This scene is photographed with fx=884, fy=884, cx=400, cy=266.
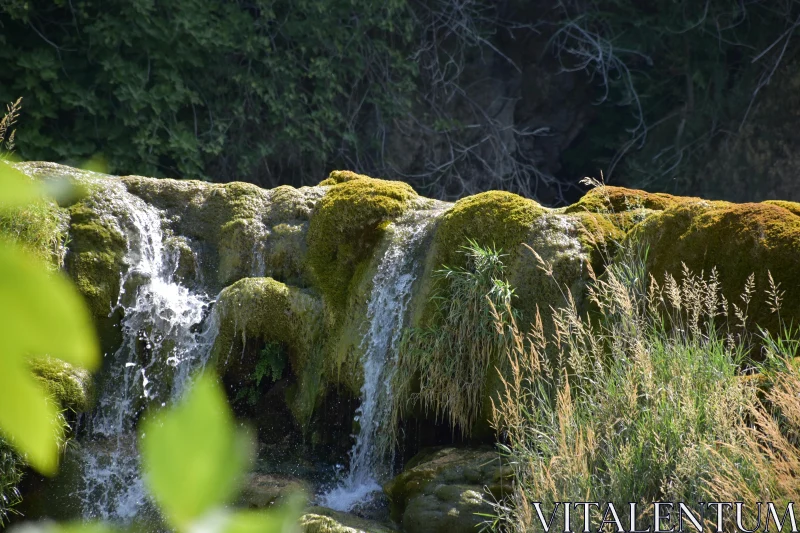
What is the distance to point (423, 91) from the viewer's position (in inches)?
451

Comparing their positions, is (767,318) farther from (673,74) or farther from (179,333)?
(673,74)

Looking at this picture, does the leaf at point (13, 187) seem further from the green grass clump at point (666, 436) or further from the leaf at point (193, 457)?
the green grass clump at point (666, 436)

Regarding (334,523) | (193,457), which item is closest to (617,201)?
(334,523)

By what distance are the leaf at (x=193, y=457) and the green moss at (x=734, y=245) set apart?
14.5 ft

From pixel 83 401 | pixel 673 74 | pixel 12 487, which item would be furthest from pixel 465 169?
pixel 12 487

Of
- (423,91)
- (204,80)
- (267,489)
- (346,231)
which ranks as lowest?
(267,489)

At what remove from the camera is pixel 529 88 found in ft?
40.1

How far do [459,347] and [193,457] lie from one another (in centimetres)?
478

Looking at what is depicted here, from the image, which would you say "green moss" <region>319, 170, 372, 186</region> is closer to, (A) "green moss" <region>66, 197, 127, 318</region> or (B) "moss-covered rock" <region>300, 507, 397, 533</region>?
(A) "green moss" <region>66, 197, 127, 318</region>

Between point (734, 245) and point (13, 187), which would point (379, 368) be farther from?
point (13, 187)

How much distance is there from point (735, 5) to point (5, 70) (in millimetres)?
8226

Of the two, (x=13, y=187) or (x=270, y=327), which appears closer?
(x=13, y=187)

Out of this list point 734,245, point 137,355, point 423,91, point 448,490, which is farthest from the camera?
point 423,91

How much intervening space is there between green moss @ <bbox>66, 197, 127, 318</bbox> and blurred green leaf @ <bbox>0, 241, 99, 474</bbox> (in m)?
5.88
